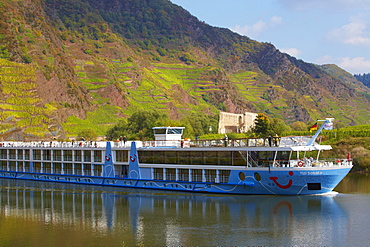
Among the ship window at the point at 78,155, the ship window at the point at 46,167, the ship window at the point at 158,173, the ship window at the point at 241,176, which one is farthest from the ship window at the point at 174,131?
the ship window at the point at 46,167

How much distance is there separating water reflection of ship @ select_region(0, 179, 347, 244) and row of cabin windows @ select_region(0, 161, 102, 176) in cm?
461

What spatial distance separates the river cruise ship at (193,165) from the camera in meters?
37.4

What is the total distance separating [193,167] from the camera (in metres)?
41.4

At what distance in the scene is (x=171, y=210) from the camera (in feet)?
116

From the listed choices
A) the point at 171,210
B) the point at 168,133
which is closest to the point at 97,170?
the point at 168,133

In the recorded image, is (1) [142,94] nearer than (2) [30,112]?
No

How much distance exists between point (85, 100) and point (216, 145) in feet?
318

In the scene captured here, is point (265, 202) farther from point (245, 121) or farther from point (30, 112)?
point (245, 121)

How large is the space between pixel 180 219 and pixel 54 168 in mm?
24132

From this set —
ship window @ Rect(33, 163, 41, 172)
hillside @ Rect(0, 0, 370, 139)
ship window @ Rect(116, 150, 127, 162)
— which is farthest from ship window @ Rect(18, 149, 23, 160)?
hillside @ Rect(0, 0, 370, 139)

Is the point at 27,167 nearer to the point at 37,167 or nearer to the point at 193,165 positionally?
the point at 37,167

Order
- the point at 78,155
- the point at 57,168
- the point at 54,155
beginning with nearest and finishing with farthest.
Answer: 1. the point at 78,155
2. the point at 57,168
3. the point at 54,155

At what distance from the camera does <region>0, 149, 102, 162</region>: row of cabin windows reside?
1929 inches

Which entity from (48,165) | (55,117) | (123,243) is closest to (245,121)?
(55,117)
